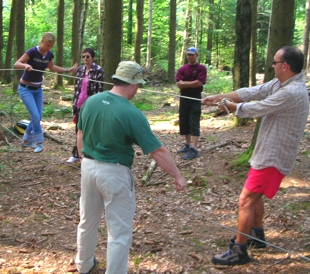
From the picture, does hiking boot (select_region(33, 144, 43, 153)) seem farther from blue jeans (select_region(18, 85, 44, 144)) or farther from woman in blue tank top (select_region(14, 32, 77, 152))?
woman in blue tank top (select_region(14, 32, 77, 152))

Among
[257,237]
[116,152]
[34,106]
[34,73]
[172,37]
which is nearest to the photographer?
[116,152]

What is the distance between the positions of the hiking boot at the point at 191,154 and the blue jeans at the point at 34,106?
295 centimetres

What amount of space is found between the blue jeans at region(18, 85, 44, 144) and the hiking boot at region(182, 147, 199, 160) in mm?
2950

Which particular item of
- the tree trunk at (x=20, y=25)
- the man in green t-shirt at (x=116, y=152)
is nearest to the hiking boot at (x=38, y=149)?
the man in green t-shirt at (x=116, y=152)

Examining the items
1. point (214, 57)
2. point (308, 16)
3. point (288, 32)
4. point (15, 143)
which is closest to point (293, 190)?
point (288, 32)

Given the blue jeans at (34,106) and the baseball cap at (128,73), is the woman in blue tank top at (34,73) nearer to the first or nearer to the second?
the blue jeans at (34,106)

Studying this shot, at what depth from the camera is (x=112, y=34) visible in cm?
744

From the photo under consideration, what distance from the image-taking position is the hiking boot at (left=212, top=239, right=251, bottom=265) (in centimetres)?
421

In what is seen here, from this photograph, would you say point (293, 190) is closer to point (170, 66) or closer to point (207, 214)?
point (207, 214)

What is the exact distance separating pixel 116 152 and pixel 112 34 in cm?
456

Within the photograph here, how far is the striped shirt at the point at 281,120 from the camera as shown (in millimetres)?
3816

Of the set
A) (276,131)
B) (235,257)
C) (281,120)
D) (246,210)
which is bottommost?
(235,257)

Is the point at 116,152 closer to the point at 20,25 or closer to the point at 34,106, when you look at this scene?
the point at 34,106

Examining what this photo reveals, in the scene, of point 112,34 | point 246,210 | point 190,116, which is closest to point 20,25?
point 112,34
